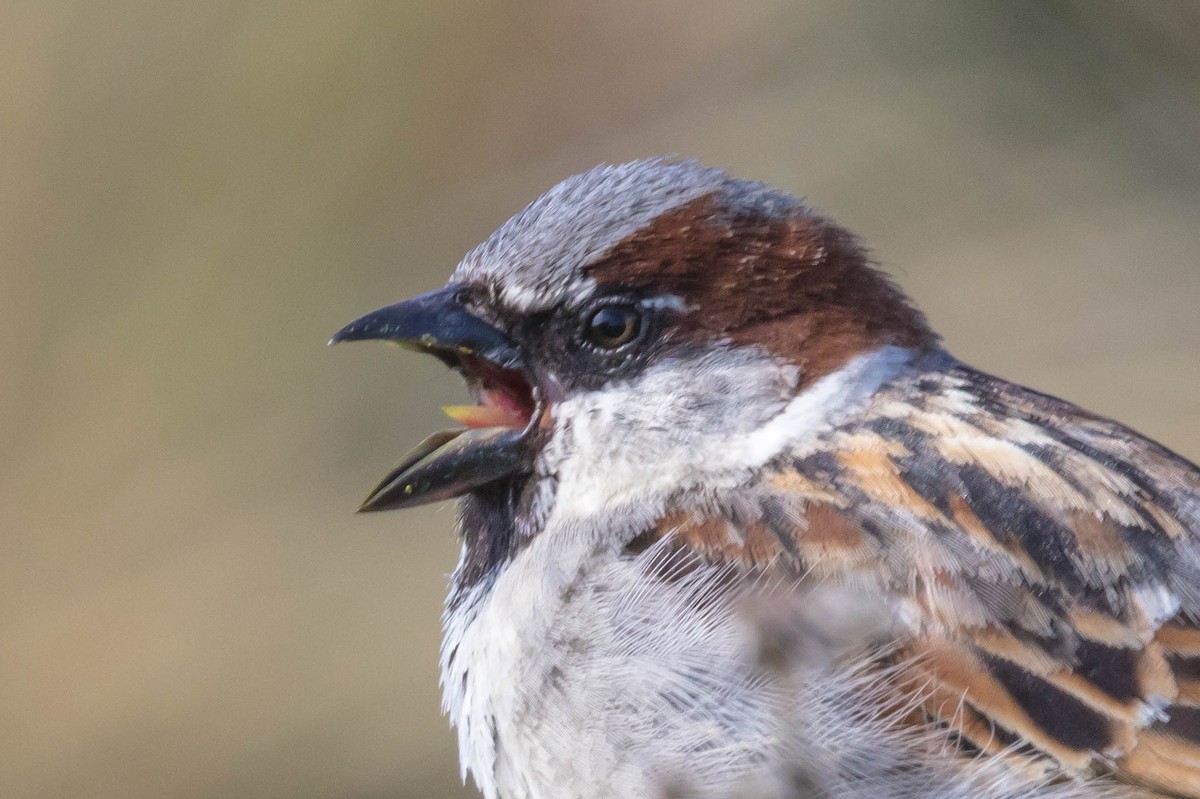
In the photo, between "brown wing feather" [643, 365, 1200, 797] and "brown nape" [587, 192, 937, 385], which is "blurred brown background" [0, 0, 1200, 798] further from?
"brown wing feather" [643, 365, 1200, 797]

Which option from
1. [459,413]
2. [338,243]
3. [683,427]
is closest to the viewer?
[683,427]

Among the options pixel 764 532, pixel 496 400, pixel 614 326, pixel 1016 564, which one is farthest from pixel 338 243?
pixel 1016 564

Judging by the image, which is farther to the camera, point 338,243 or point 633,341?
point 338,243

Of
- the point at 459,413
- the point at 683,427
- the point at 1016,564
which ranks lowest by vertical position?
the point at 1016,564

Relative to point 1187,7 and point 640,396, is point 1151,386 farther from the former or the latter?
point 640,396

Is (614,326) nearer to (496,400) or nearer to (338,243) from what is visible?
(496,400)

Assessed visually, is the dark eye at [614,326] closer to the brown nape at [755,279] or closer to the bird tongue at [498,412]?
the brown nape at [755,279]
